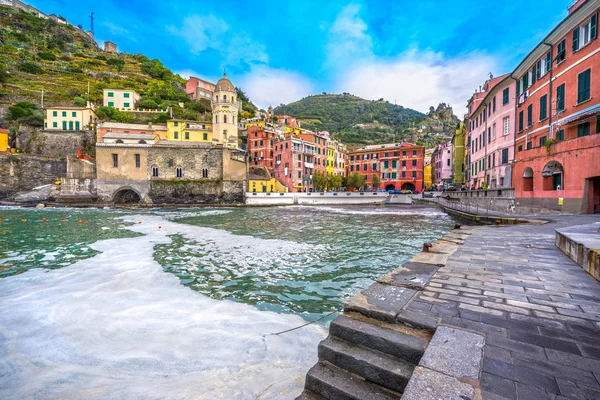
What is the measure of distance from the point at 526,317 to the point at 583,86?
17.8m

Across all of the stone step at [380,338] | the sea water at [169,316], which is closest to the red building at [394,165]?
the sea water at [169,316]

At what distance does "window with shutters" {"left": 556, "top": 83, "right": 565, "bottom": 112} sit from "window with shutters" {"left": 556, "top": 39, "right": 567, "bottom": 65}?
152 cm

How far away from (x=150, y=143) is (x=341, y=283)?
42.7 meters

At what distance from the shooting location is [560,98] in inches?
608

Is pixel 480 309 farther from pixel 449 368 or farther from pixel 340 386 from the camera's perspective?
pixel 340 386

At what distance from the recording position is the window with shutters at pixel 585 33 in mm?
→ 13312

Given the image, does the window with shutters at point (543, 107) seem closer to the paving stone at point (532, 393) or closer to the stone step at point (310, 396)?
the paving stone at point (532, 393)

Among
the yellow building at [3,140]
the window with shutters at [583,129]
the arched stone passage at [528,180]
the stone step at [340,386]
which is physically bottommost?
the stone step at [340,386]

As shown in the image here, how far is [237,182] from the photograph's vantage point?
41.0 m

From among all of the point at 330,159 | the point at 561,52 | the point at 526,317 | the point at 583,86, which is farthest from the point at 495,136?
the point at 330,159

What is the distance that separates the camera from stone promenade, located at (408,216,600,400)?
184 centimetres

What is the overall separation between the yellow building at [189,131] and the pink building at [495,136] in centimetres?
4004

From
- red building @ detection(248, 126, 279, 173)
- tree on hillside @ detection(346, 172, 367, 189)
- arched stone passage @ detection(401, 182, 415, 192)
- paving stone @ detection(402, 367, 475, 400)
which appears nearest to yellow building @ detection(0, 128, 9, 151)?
red building @ detection(248, 126, 279, 173)

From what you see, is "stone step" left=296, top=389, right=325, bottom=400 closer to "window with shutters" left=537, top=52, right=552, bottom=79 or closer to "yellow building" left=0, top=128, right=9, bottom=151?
"window with shutters" left=537, top=52, right=552, bottom=79
